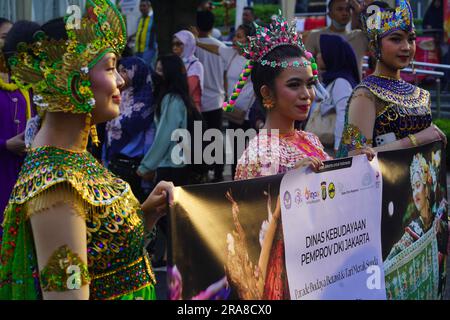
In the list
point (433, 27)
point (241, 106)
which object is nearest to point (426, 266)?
point (241, 106)

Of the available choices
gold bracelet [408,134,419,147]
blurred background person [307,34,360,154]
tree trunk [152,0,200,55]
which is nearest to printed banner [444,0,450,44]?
tree trunk [152,0,200,55]

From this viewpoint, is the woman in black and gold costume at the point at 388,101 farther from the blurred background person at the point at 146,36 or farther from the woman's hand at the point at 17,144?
the blurred background person at the point at 146,36

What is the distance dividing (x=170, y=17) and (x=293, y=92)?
8927mm

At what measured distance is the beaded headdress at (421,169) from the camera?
450cm

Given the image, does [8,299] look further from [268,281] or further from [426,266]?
[426,266]

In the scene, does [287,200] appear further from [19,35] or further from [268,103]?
[19,35]

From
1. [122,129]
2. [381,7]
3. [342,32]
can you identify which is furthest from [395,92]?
[342,32]

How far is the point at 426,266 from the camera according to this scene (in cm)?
452

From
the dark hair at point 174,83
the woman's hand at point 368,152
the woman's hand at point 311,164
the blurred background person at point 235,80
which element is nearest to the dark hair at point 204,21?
the blurred background person at point 235,80

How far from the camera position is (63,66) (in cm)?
283

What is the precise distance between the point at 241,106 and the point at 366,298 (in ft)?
18.4

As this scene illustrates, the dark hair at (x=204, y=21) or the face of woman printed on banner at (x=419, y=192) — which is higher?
the dark hair at (x=204, y=21)

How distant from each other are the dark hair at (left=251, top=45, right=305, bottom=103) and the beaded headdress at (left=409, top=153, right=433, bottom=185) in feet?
2.81

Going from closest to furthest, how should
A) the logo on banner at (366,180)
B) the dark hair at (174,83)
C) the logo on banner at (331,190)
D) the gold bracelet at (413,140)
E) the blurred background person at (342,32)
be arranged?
the logo on banner at (331,190) → the logo on banner at (366,180) → the gold bracelet at (413,140) → the dark hair at (174,83) → the blurred background person at (342,32)
